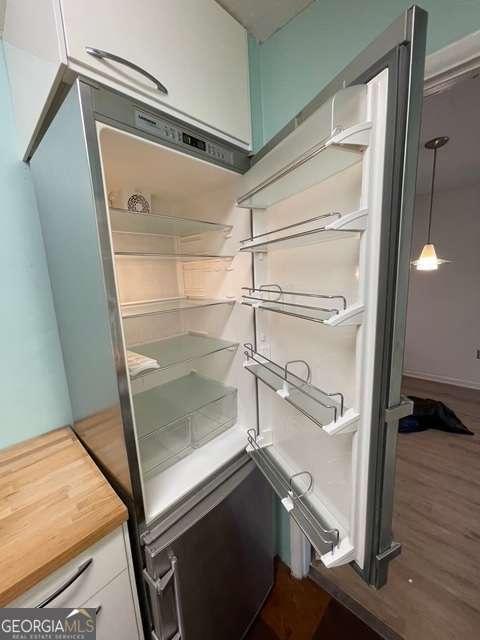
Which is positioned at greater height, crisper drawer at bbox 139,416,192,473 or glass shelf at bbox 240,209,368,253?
glass shelf at bbox 240,209,368,253

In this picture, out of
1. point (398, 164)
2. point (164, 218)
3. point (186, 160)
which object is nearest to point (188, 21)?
point (186, 160)

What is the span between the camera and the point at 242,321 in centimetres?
122

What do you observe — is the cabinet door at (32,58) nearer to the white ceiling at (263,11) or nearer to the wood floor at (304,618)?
the white ceiling at (263,11)

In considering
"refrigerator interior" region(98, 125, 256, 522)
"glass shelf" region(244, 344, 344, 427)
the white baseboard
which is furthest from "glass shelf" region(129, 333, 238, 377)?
the white baseboard

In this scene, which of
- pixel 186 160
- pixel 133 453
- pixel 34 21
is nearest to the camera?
pixel 34 21

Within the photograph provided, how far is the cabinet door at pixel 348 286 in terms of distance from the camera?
495 millimetres

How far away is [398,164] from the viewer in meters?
0.49

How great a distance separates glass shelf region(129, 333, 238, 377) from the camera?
1.22 m

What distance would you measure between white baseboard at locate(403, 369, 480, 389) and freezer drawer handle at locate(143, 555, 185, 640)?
4189mm

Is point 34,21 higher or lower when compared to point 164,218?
higher

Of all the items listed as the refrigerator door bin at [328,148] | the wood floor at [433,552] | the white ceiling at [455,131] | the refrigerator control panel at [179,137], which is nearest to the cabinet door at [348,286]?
the refrigerator door bin at [328,148]

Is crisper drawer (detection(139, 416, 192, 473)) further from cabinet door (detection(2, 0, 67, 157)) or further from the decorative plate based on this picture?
cabinet door (detection(2, 0, 67, 157))

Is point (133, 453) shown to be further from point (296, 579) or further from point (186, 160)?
point (296, 579)

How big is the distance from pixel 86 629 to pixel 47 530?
284 mm
